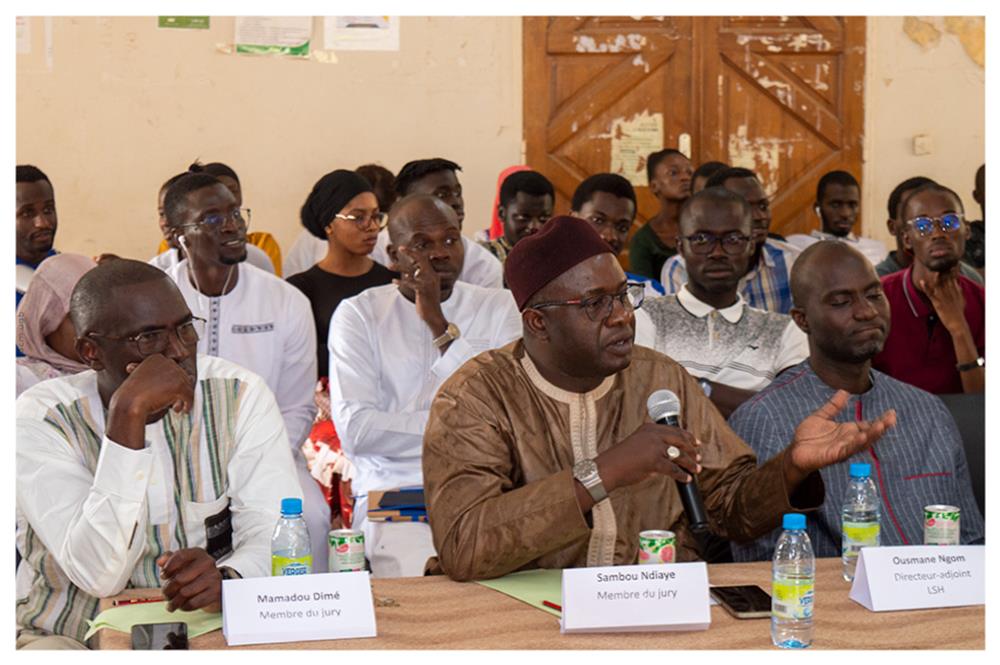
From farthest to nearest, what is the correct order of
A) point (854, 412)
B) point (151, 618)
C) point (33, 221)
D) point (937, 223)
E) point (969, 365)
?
point (33, 221) → point (937, 223) → point (969, 365) → point (854, 412) → point (151, 618)

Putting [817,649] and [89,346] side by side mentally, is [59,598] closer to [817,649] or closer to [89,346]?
[89,346]

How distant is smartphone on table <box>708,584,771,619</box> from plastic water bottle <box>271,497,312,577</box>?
2.66ft

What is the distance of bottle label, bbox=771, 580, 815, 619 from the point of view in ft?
6.82

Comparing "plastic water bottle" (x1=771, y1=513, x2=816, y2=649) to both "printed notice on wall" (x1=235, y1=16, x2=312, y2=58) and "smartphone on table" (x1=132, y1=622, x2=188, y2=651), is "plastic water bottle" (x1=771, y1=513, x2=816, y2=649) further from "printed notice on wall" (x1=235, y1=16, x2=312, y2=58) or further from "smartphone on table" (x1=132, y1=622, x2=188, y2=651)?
"printed notice on wall" (x1=235, y1=16, x2=312, y2=58)

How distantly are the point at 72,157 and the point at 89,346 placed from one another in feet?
16.6

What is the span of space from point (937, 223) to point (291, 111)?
4.34 metres

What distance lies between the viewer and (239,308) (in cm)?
447

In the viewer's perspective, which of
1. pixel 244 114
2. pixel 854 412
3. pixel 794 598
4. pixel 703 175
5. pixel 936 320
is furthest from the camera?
pixel 244 114

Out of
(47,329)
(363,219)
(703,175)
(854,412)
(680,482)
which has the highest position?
(703,175)

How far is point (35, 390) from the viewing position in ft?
8.77

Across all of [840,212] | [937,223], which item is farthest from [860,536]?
[840,212]

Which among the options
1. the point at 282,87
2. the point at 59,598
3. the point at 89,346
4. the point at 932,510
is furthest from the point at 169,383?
the point at 282,87

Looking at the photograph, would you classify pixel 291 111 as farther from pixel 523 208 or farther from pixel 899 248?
pixel 899 248
